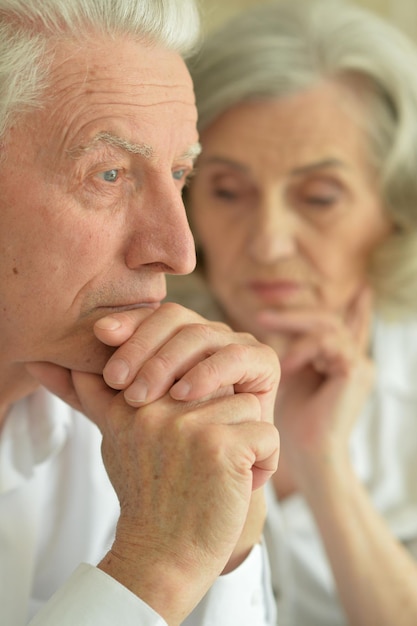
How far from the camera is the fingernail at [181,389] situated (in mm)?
1004

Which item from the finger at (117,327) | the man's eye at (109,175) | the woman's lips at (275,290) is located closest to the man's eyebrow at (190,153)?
the man's eye at (109,175)

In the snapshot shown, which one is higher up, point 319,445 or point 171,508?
point 171,508

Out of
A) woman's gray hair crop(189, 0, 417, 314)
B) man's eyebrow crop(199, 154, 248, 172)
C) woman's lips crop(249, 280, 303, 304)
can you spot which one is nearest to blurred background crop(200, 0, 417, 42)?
woman's gray hair crop(189, 0, 417, 314)

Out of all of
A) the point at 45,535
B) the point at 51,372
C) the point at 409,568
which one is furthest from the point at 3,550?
the point at 409,568

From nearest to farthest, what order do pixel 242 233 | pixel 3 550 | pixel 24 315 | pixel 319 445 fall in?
pixel 24 315, pixel 3 550, pixel 319 445, pixel 242 233

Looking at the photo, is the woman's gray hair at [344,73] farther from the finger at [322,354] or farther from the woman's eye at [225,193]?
the finger at [322,354]

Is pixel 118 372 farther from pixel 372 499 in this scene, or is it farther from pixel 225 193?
pixel 372 499

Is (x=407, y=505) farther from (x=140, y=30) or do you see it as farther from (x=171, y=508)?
(x=140, y=30)

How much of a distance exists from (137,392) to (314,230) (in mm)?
1071

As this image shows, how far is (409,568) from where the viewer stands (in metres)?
1.71

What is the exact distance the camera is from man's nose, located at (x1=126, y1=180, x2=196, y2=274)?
1062 mm

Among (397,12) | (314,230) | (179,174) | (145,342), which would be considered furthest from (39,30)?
(397,12)

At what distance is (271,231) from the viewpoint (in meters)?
1.91

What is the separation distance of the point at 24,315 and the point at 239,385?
0.29 meters
